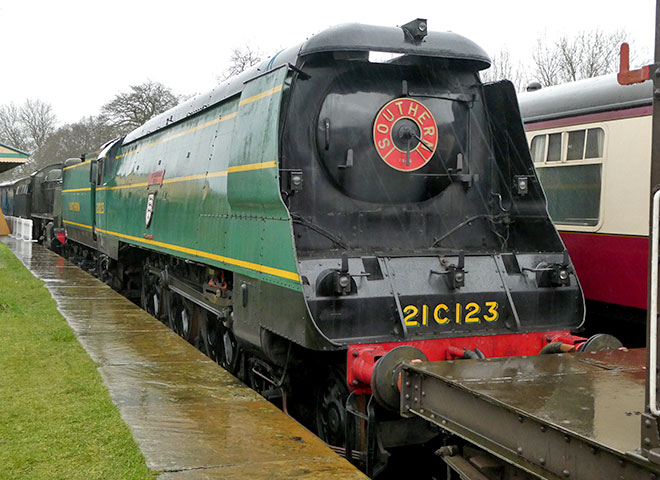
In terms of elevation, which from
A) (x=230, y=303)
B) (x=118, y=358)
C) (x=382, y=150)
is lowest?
(x=118, y=358)

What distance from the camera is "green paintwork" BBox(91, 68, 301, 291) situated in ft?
17.3

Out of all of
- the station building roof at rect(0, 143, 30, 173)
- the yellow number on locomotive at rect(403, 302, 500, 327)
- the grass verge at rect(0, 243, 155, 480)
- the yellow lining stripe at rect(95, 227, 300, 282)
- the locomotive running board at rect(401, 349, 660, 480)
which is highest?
the station building roof at rect(0, 143, 30, 173)

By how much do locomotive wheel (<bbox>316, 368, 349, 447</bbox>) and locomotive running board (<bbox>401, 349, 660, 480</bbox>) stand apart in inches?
48.7

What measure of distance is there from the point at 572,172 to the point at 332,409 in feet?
12.3

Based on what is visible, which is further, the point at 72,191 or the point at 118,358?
the point at 72,191

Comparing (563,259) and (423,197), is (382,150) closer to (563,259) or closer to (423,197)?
(423,197)

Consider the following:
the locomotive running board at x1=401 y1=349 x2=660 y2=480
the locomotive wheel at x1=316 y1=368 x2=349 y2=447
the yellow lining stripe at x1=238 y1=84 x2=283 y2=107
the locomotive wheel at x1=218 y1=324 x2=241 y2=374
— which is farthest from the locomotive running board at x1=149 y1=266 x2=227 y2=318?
the locomotive running board at x1=401 y1=349 x2=660 y2=480

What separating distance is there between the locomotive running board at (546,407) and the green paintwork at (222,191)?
4.74 ft

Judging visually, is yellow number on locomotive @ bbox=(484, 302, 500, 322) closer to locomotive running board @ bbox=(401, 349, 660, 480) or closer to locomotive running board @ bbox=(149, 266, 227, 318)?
locomotive running board @ bbox=(401, 349, 660, 480)

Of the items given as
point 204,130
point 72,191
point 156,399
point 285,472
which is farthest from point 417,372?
point 72,191

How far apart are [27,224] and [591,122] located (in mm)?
26777

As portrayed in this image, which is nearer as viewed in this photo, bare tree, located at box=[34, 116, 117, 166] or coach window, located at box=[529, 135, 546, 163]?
coach window, located at box=[529, 135, 546, 163]

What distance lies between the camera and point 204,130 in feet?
26.0

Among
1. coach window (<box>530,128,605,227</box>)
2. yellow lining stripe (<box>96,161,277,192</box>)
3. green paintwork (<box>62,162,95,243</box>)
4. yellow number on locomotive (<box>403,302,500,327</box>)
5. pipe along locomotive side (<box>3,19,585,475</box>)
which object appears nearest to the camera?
pipe along locomotive side (<box>3,19,585,475</box>)
